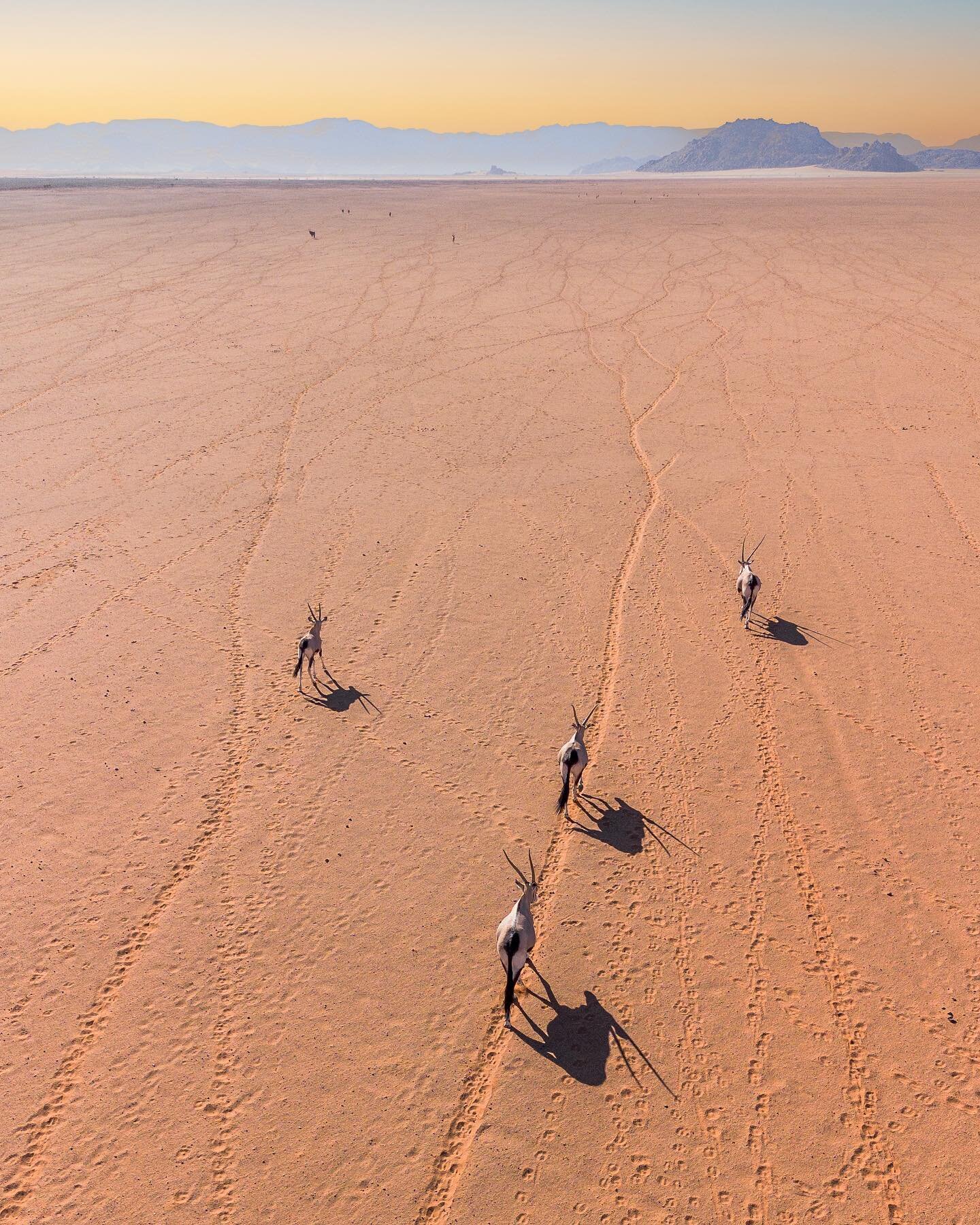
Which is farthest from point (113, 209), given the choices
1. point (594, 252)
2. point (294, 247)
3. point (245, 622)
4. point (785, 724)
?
point (785, 724)

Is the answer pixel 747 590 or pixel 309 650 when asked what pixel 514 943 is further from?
pixel 747 590

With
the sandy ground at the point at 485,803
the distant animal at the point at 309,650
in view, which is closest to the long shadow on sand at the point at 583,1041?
the sandy ground at the point at 485,803

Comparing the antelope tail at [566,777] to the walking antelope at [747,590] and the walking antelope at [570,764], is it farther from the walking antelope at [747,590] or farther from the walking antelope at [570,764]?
the walking antelope at [747,590]

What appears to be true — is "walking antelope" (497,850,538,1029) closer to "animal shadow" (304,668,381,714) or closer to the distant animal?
"animal shadow" (304,668,381,714)

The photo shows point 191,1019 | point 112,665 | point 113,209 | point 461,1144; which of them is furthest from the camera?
point 113,209

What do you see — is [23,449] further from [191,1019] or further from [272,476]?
[191,1019]

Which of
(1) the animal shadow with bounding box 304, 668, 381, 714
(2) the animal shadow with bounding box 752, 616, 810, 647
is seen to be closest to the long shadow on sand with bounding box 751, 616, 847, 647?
(2) the animal shadow with bounding box 752, 616, 810, 647
